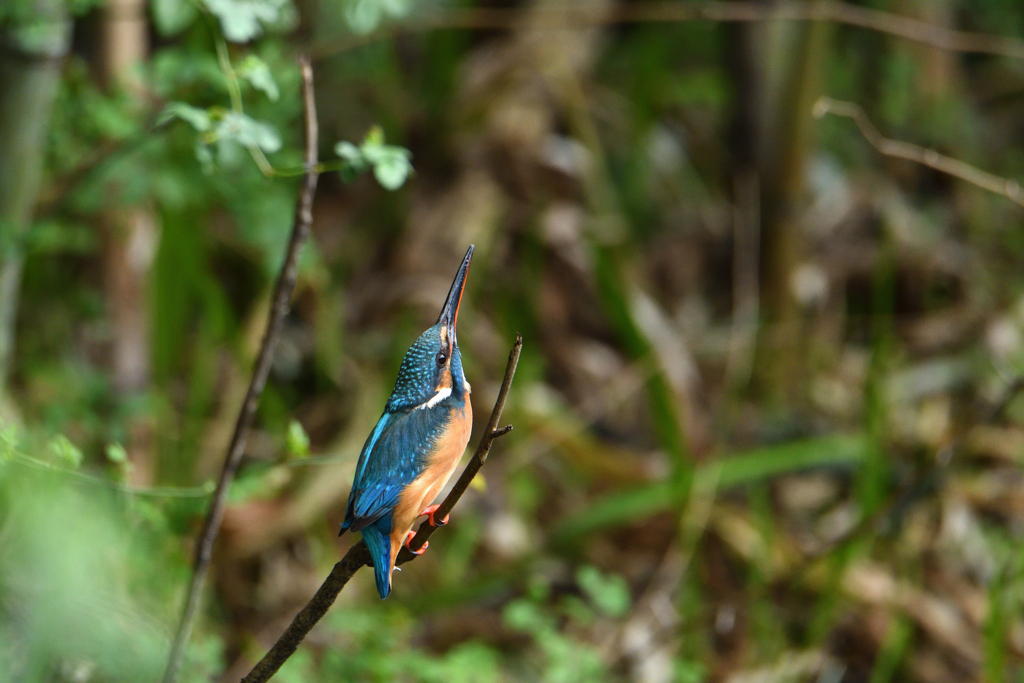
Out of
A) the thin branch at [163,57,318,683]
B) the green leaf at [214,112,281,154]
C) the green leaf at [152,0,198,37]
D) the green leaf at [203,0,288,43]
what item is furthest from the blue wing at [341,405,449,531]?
the green leaf at [152,0,198,37]

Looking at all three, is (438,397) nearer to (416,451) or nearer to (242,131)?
A: (416,451)

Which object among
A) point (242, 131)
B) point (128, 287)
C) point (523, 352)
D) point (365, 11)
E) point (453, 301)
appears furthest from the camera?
point (523, 352)

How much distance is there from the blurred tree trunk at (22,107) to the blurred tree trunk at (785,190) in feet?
7.16

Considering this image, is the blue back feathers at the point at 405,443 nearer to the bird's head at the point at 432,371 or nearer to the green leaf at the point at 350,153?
the bird's head at the point at 432,371

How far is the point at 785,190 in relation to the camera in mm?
2863

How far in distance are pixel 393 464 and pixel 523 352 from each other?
7.08 ft

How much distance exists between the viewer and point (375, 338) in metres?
2.93

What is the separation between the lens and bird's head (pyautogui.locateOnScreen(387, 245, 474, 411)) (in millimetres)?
626

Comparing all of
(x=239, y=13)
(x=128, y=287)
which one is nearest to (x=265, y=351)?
(x=239, y=13)

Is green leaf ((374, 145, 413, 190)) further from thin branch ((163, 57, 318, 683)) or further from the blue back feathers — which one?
the blue back feathers

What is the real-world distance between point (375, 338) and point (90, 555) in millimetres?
2041

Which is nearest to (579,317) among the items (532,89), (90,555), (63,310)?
(532,89)

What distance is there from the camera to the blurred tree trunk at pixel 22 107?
1274 millimetres

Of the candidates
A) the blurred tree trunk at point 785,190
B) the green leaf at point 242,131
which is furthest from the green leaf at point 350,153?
the blurred tree trunk at point 785,190
